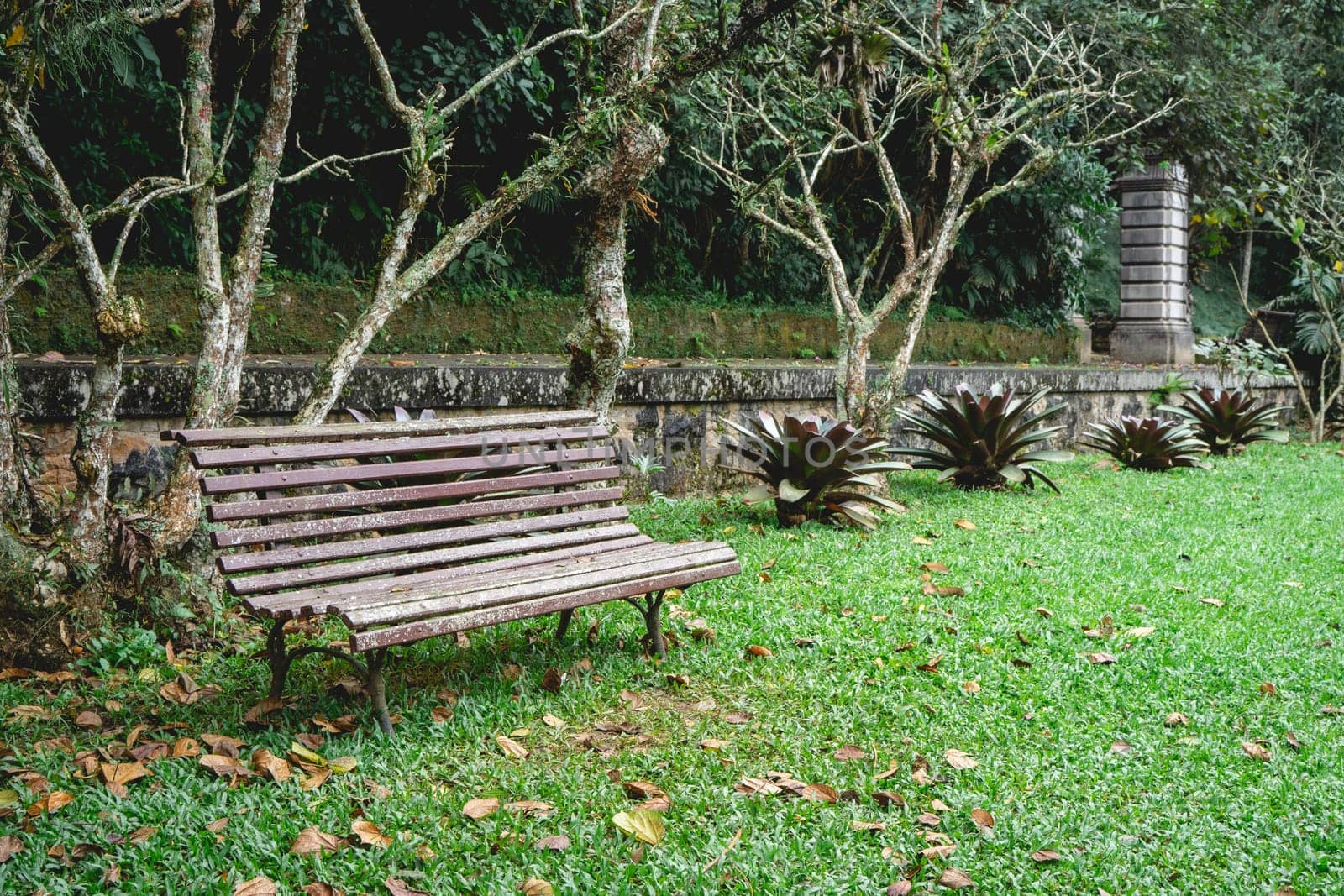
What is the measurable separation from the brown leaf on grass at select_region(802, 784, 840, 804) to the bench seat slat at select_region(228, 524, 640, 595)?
4.77ft

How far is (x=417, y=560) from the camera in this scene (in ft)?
11.8

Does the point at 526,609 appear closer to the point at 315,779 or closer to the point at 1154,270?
the point at 315,779

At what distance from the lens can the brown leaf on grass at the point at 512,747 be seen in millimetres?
3059

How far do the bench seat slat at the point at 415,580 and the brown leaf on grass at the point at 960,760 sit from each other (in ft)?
4.82

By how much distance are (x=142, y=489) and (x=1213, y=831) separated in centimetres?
450

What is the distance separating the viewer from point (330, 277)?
801 centimetres

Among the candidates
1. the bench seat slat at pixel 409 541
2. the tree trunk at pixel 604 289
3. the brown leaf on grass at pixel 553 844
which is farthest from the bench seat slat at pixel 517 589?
the tree trunk at pixel 604 289

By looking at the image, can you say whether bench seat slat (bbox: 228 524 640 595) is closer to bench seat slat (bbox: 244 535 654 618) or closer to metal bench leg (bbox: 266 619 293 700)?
bench seat slat (bbox: 244 535 654 618)

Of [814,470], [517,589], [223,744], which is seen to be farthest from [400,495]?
[814,470]

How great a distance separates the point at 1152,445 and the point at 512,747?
7958mm

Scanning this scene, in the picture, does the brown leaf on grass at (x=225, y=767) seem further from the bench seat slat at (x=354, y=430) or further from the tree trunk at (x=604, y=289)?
the tree trunk at (x=604, y=289)

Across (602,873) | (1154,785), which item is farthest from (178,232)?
(1154,785)

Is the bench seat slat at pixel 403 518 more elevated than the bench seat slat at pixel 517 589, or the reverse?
the bench seat slat at pixel 403 518

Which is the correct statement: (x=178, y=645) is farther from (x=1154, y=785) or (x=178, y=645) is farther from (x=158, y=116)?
(x=158, y=116)
